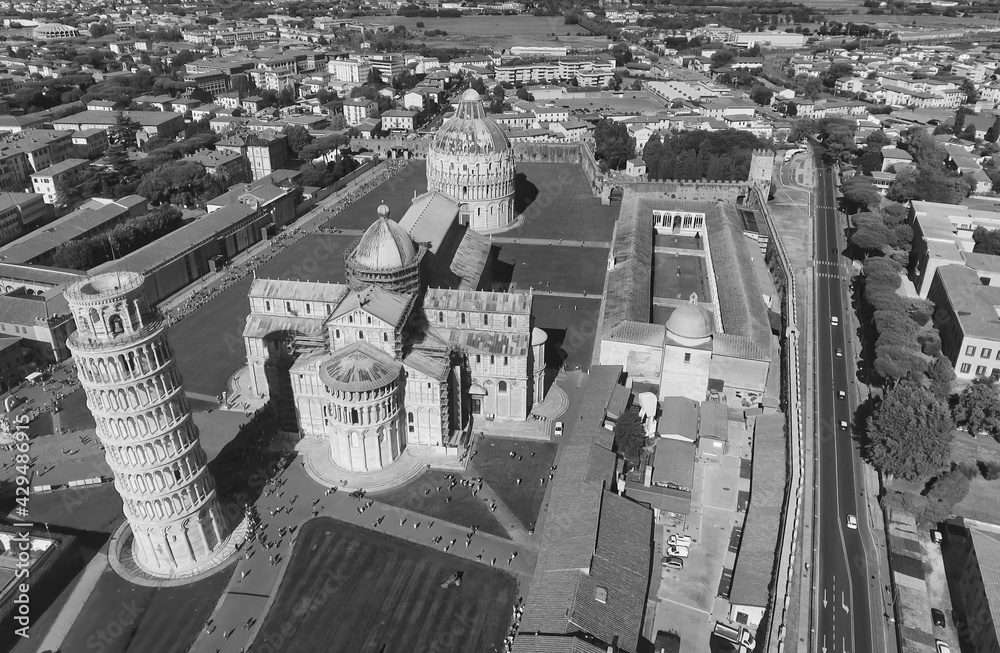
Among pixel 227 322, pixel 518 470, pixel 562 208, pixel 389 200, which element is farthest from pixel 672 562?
pixel 389 200

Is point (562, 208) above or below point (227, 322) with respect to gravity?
below

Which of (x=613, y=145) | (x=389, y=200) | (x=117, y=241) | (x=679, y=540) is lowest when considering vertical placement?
(x=679, y=540)

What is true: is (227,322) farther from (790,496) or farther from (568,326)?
(790,496)

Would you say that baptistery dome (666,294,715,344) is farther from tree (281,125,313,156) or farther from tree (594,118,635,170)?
tree (281,125,313,156)

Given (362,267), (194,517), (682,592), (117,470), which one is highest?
(362,267)

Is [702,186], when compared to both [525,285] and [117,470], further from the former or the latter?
[117,470]

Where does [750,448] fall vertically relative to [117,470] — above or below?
below

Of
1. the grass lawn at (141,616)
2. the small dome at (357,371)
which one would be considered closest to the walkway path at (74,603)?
the grass lawn at (141,616)

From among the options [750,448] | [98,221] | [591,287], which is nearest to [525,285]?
[591,287]

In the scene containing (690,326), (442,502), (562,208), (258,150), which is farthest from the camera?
(258,150)
